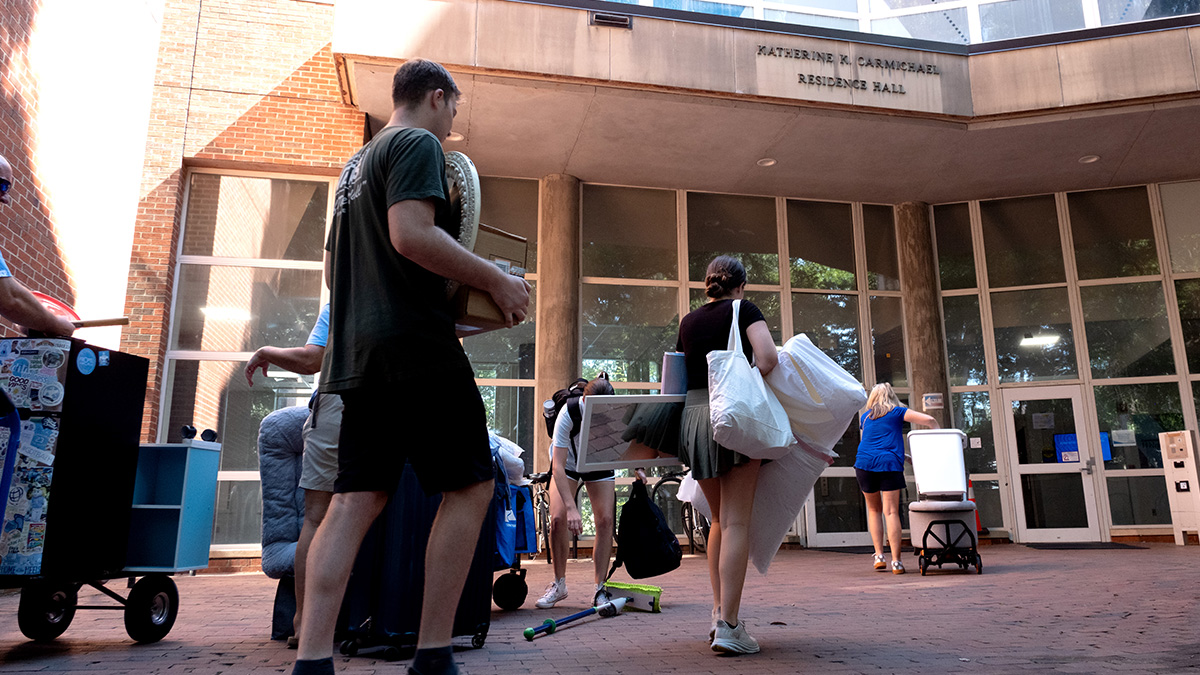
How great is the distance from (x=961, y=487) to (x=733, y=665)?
5271mm

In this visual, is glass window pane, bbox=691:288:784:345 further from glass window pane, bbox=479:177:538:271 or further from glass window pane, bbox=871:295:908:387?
glass window pane, bbox=479:177:538:271

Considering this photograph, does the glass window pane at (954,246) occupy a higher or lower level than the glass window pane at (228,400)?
higher

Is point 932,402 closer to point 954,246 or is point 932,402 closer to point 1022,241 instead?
point 954,246

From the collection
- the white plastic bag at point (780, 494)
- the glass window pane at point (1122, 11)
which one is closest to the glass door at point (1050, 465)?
the glass window pane at point (1122, 11)

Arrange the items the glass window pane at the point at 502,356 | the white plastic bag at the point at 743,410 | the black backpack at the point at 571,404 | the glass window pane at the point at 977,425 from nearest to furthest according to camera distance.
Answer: the white plastic bag at the point at 743,410 → the black backpack at the point at 571,404 → the glass window pane at the point at 502,356 → the glass window pane at the point at 977,425

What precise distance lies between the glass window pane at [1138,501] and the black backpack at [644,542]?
33.2 ft

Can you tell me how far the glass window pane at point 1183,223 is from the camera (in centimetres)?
1234

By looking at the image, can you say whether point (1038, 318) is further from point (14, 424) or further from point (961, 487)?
point (14, 424)

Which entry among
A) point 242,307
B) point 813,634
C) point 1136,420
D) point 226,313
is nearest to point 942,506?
point 813,634

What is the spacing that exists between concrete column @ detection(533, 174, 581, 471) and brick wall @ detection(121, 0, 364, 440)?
2909 mm

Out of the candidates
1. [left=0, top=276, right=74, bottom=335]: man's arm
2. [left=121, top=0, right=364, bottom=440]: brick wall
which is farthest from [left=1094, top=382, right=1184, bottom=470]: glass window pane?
[left=0, top=276, right=74, bottom=335]: man's arm

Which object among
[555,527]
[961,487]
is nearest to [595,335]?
[961,487]

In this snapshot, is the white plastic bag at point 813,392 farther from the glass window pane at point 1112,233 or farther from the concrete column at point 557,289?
the glass window pane at point 1112,233

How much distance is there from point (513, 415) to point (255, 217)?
4.14m
